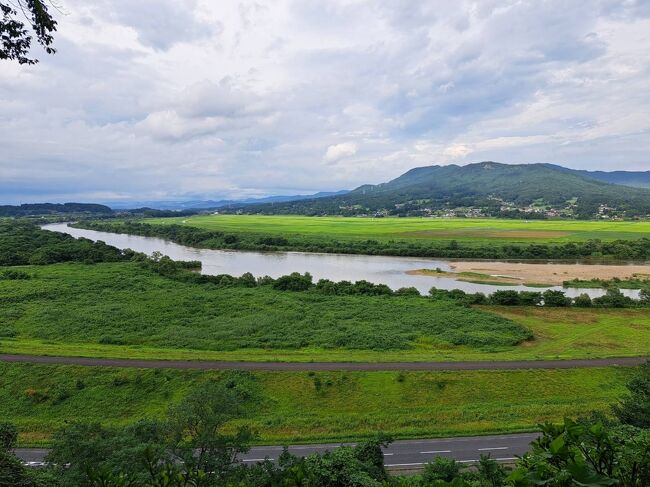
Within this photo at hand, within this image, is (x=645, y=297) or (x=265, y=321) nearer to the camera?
(x=265, y=321)

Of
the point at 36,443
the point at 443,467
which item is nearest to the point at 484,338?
the point at 443,467

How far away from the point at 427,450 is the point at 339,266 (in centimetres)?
5318

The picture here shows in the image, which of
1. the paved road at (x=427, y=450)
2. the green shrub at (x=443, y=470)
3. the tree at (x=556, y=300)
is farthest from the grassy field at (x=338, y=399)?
the tree at (x=556, y=300)

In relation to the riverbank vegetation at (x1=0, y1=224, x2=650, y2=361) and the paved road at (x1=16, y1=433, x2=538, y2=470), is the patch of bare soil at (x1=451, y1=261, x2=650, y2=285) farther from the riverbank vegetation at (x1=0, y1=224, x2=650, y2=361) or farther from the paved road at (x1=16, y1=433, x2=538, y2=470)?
the paved road at (x1=16, y1=433, x2=538, y2=470)

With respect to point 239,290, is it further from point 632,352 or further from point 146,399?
point 632,352

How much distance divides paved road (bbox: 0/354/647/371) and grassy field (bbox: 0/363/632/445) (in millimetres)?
825

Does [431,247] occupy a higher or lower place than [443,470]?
higher

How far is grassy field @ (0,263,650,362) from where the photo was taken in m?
30.1

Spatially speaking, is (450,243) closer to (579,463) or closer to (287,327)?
(287,327)

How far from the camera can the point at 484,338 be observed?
33.2 metres

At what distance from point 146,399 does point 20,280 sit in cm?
4039

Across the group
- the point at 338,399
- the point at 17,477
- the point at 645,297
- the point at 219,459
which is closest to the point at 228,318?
the point at 338,399

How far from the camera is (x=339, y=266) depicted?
70.6 metres

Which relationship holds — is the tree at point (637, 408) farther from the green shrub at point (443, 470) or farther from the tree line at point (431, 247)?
the tree line at point (431, 247)
